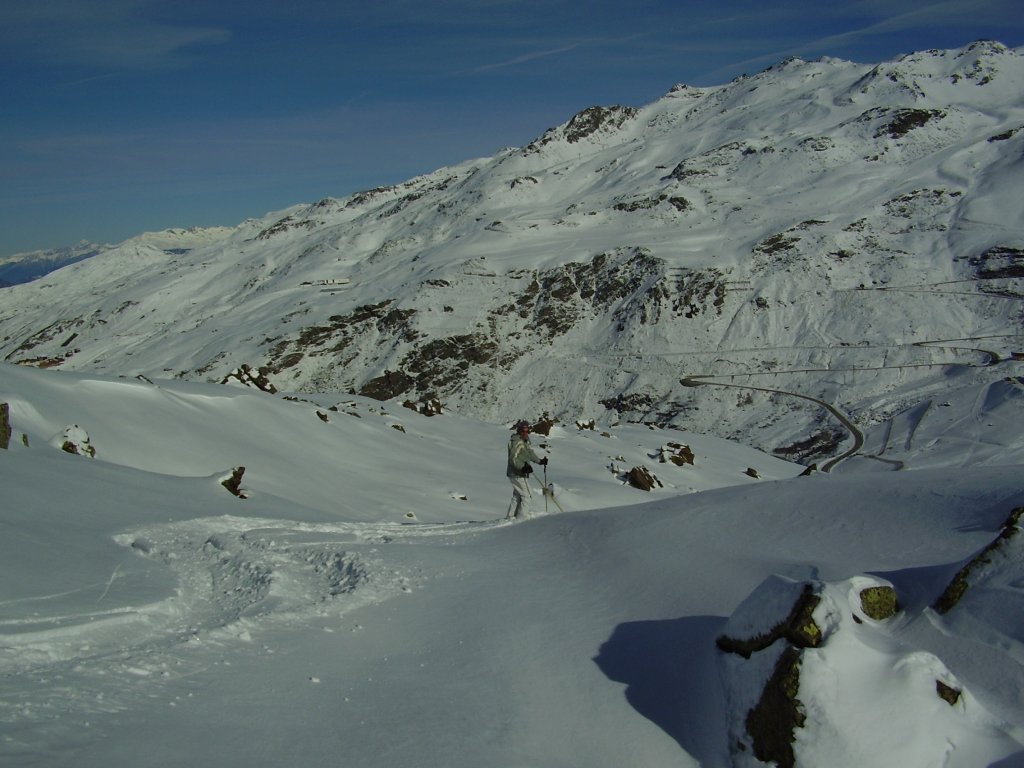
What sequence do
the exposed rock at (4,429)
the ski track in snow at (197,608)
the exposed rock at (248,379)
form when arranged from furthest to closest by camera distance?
the exposed rock at (248,379) → the exposed rock at (4,429) → the ski track in snow at (197,608)

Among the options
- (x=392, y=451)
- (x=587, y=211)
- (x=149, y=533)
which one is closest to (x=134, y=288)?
(x=587, y=211)

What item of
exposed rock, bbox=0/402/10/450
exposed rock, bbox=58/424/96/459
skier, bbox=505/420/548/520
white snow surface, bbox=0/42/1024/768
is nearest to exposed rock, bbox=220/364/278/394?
white snow surface, bbox=0/42/1024/768

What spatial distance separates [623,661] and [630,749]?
105 cm

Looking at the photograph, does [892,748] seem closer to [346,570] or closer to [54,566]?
[346,570]

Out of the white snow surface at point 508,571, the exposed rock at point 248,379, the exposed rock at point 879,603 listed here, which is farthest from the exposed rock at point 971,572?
the exposed rock at point 248,379

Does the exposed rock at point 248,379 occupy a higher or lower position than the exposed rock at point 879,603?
lower

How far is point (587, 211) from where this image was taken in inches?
3457

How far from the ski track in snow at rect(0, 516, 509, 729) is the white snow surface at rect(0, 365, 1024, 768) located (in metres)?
0.03

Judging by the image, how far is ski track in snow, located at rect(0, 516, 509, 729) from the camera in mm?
4734

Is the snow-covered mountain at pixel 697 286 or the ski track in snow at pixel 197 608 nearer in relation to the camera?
the ski track in snow at pixel 197 608

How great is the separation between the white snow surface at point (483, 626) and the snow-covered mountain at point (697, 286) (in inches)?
1421

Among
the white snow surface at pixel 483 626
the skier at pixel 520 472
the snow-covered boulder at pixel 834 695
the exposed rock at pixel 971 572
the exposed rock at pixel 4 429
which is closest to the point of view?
the snow-covered boulder at pixel 834 695

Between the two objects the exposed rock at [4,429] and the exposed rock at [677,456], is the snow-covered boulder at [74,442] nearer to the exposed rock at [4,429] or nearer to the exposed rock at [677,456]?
the exposed rock at [4,429]

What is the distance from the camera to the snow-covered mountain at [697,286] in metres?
56.0
